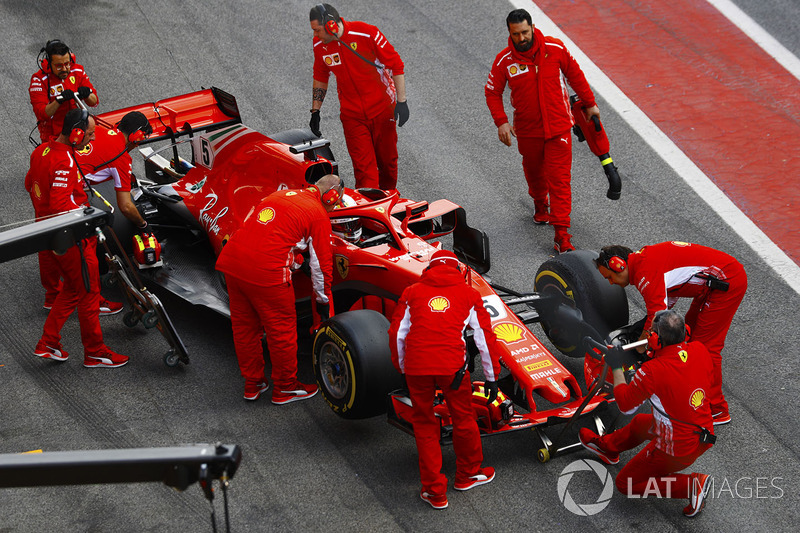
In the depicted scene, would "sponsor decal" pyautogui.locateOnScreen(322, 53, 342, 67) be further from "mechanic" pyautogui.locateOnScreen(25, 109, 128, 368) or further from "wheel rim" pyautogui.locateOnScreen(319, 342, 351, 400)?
"wheel rim" pyautogui.locateOnScreen(319, 342, 351, 400)

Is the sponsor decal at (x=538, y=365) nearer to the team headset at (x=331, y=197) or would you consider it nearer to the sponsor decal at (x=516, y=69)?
the team headset at (x=331, y=197)

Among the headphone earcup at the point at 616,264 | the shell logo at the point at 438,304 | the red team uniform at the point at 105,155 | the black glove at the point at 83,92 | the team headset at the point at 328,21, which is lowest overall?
the headphone earcup at the point at 616,264

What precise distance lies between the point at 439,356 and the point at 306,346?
84.5 inches

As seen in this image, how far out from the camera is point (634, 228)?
978 cm

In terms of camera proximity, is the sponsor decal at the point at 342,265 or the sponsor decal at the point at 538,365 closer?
the sponsor decal at the point at 538,365

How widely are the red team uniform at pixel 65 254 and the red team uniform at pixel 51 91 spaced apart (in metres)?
2.02

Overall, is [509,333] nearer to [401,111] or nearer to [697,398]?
[697,398]

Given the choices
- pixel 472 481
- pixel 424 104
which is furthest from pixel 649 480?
pixel 424 104

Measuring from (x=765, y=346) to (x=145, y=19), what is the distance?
9473mm

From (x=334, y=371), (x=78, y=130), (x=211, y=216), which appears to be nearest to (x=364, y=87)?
(x=211, y=216)

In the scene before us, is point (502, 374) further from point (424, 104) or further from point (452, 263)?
point (424, 104)

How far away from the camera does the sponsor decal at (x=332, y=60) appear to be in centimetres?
946

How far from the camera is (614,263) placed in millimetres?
6777

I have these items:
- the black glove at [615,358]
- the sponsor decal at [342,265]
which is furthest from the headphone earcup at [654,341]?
the sponsor decal at [342,265]
